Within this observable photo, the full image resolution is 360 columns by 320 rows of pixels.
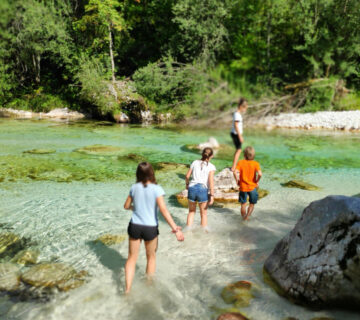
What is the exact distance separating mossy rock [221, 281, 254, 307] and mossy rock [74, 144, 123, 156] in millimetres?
9874

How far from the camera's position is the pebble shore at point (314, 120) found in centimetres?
2217

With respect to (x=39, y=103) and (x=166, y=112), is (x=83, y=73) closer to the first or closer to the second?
Result: (x=39, y=103)

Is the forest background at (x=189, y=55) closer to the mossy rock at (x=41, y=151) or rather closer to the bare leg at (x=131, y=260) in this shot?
the mossy rock at (x=41, y=151)

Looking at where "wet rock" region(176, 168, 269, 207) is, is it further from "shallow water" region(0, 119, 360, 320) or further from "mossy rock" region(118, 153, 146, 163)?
"mossy rock" region(118, 153, 146, 163)

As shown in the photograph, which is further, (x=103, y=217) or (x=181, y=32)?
(x=181, y=32)

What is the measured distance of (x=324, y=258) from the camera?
407cm

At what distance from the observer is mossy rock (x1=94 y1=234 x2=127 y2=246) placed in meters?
6.02

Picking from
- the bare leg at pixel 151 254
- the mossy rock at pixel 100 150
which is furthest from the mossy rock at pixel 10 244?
the mossy rock at pixel 100 150

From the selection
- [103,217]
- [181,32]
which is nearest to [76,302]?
[103,217]

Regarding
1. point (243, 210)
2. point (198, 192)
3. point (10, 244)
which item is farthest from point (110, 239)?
point (243, 210)

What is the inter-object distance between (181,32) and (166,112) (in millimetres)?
8493

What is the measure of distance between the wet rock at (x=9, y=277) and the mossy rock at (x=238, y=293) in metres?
2.85

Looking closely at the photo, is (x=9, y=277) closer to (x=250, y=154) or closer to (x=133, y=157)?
(x=250, y=154)

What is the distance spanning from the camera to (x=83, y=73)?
1061 inches
